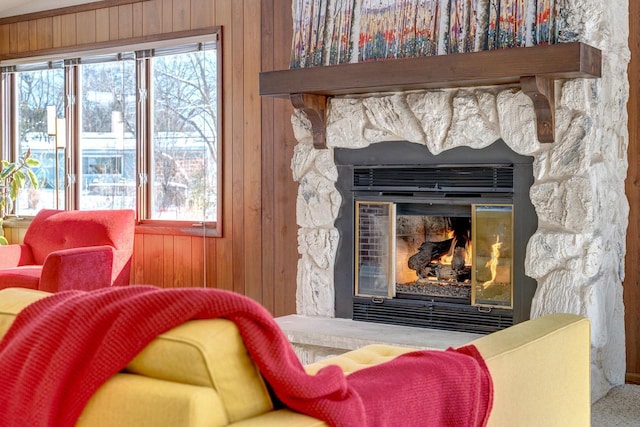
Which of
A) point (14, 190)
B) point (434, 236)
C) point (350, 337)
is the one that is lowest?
point (350, 337)

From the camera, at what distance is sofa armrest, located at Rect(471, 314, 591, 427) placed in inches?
82.2

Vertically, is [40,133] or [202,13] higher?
[202,13]

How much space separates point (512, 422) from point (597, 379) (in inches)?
87.2

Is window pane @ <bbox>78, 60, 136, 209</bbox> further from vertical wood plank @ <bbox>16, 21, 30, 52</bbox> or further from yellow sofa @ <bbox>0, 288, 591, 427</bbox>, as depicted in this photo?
yellow sofa @ <bbox>0, 288, 591, 427</bbox>

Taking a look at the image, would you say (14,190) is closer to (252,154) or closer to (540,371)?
(252,154)

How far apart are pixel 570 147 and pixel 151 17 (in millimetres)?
3326

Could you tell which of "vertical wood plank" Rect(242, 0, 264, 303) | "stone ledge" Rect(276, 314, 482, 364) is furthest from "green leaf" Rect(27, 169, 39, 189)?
"stone ledge" Rect(276, 314, 482, 364)

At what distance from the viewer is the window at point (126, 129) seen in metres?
6.02

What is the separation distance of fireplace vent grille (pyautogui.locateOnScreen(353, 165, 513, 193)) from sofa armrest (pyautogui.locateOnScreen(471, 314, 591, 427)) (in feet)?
6.29

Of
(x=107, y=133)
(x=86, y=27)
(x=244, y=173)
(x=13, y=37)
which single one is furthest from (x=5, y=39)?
(x=244, y=173)

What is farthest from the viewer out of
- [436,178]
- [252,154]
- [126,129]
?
[126,129]

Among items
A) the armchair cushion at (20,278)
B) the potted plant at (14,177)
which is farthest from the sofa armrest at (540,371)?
the potted plant at (14,177)

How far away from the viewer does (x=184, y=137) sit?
612cm

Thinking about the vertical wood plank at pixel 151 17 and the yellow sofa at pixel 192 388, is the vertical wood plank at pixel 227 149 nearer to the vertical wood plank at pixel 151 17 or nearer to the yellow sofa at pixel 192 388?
the vertical wood plank at pixel 151 17
